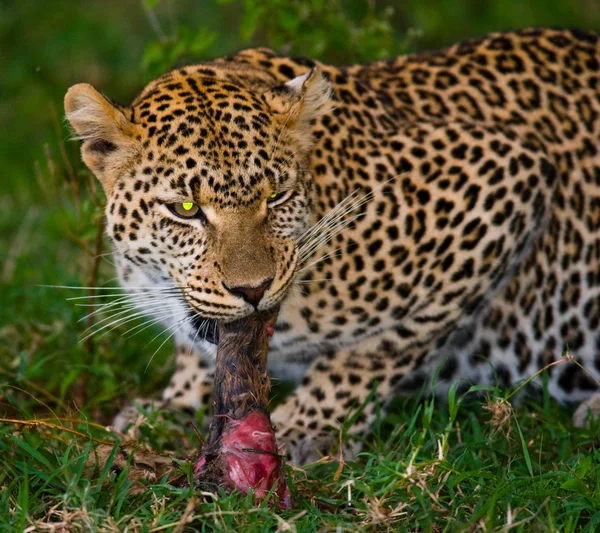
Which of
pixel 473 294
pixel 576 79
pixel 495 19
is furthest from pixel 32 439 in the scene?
pixel 495 19

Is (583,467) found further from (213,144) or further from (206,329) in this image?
(213,144)

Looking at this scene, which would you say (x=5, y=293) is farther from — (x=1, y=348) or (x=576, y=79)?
(x=576, y=79)

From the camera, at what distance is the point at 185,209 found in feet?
19.2

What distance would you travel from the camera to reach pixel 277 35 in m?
8.67

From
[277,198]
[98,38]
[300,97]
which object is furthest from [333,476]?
[98,38]

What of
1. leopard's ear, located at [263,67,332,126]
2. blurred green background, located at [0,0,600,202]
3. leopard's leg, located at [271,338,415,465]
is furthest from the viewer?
blurred green background, located at [0,0,600,202]

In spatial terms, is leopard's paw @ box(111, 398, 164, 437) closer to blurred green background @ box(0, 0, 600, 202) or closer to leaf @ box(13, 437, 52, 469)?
leaf @ box(13, 437, 52, 469)

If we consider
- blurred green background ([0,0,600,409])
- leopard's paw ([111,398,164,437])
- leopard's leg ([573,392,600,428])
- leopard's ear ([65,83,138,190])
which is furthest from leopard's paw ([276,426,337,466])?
leopard's ear ([65,83,138,190])

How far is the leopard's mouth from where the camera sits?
5898 mm

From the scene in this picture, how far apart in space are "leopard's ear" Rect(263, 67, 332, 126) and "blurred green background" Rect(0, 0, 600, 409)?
1565mm

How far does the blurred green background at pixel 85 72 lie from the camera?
784 cm

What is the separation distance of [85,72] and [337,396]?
337 inches

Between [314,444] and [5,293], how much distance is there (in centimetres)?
336

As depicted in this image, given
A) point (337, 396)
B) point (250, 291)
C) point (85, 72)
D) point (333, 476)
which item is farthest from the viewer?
point (85, 72)
